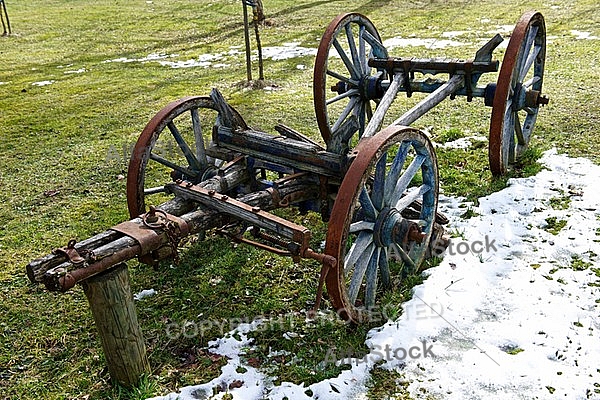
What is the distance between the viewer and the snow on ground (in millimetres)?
3262

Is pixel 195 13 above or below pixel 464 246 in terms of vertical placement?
above

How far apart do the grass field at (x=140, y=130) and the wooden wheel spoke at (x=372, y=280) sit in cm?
25

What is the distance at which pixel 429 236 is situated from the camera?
13.8ft

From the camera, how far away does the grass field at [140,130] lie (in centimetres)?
369

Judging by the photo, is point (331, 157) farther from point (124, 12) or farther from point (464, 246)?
point (124, 12)

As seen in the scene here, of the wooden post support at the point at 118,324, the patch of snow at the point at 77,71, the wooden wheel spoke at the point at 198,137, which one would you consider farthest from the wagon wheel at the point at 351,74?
the patch of snow at the point at 77,71

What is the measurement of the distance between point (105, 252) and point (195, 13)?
50.6 ft

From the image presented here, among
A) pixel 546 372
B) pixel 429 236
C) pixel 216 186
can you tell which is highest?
pixel 216 186

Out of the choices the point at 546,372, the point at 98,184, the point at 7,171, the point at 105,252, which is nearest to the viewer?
the point at 105,252

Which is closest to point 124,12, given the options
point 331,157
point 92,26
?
point 92,26

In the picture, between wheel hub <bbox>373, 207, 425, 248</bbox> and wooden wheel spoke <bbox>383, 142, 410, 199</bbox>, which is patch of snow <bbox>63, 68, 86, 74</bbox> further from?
wheel hub <bbox>373, 207, 425, 248</bbox>

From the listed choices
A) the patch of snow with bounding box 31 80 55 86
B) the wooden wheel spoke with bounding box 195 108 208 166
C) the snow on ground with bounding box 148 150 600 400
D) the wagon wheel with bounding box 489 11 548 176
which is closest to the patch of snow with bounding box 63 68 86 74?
the patch of snow with bounding box 31 80 55 86

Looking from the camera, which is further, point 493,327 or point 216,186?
point 216,186

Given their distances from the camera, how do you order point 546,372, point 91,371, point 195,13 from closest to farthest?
1. point 546,372
2. point 91,371
3. point 195,13
